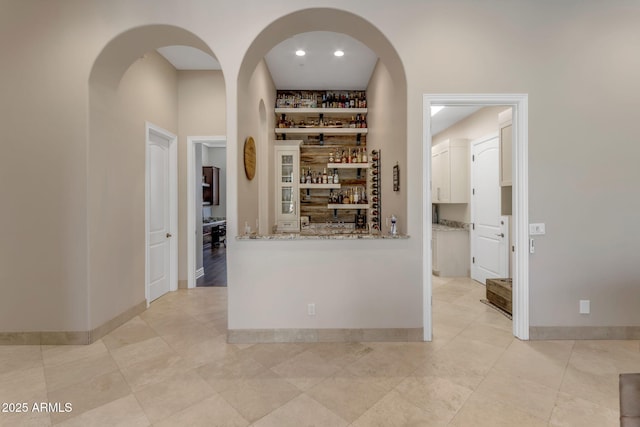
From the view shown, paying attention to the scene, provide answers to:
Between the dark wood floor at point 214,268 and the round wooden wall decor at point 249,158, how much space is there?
7.60ft

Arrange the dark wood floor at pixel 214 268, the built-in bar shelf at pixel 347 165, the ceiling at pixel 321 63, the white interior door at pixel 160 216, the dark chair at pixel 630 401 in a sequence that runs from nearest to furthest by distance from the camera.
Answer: the dark chair at pixel 630 401 < the ceiling at pixel 321 63 < the white interior door at pixel 160 216 < the dark wood floor at pixel 214 268 < the built-in bar shelf at pixel 347 165

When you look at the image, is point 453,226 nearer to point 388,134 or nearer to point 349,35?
point 388,134

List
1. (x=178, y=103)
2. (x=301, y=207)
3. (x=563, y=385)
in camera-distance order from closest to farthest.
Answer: (x=563, y=385), (x=178, y=103), (x=301, y=207)

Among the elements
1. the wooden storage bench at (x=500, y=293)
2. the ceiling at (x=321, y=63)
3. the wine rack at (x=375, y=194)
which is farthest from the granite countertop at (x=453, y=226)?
the ceiling at (x=321, y=63)


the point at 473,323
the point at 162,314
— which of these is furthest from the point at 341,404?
the point at 162,314

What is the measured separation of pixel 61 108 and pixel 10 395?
2332mm

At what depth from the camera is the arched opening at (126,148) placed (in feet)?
9.30

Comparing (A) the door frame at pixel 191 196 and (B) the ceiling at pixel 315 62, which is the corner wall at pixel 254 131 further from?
(A) the door frame at pixel 191 196

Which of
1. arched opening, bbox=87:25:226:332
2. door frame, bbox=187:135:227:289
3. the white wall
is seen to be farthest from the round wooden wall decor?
door frame, bbox=187:135:227:289

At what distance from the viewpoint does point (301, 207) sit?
5.55m

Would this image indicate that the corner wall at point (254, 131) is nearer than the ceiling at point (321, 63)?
Yes

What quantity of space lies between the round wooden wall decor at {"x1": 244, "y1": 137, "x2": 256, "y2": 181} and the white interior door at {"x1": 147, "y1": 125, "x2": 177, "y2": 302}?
1476mm

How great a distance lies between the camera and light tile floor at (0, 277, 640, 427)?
182 centimetres

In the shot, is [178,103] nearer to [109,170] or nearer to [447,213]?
[109,170]
